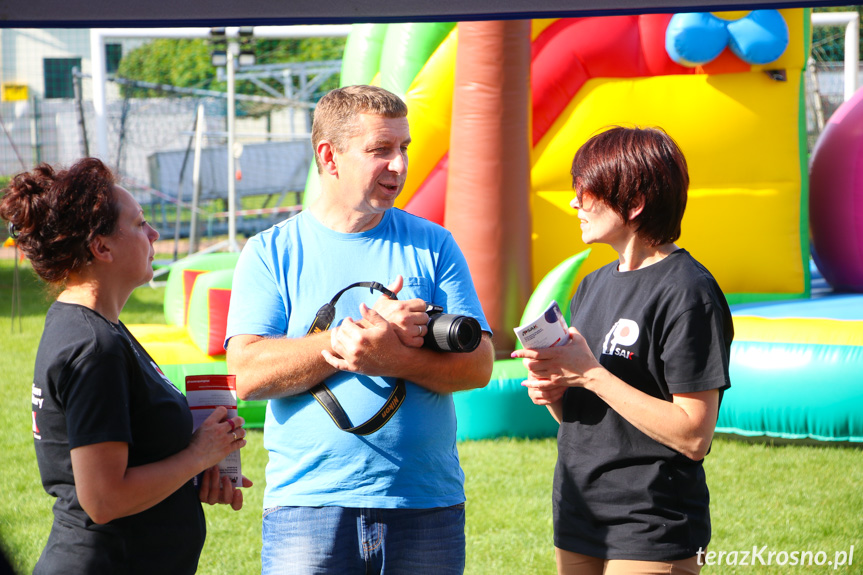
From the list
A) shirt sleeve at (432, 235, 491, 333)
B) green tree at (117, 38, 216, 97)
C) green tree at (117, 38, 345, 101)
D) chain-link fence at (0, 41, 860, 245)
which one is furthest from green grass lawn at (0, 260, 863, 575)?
green tree at (117, 38, 216, 97)

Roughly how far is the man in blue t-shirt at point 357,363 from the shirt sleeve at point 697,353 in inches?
18.0

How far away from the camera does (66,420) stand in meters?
1.61

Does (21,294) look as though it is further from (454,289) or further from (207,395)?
(454,289)

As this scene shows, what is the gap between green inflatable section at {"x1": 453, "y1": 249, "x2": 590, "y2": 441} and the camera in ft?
16.3

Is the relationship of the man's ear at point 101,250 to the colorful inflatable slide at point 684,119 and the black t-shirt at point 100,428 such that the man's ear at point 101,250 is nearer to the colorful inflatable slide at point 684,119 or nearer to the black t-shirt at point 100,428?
the black t-shirt at point 100,428

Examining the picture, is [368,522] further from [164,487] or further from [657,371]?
[657,371]

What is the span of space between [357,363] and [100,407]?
1.69 ft

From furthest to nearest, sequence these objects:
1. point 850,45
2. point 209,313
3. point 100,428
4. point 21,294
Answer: point 21,294
point 850,45
point 209,313
point 100,428

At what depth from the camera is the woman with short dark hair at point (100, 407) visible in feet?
5.25

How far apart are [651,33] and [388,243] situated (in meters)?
4.43

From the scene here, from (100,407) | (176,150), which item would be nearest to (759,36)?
(100,407)

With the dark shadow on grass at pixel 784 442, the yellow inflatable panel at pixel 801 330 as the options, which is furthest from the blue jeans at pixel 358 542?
the dark shadow on grass at pixel 784 442

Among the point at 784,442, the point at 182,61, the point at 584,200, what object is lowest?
the point at 784,442

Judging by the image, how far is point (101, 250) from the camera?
1.76 metres
